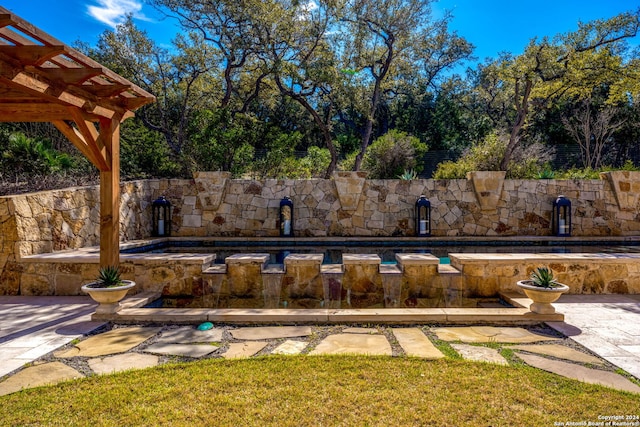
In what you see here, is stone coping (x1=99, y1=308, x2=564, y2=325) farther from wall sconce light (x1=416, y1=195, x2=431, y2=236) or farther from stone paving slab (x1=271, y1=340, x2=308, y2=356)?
wall sconce light (x1=416, y1=195, x2=431, y2=236)

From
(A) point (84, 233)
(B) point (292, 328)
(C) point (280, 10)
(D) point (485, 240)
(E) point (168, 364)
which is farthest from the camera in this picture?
(C) point (280, 10)

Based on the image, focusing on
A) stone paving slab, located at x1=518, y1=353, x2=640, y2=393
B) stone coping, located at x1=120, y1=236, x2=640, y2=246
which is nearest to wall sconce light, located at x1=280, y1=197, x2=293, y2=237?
stone coping, located at x1=120, y1=236, x2=640, y2=246

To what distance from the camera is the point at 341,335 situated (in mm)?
3664

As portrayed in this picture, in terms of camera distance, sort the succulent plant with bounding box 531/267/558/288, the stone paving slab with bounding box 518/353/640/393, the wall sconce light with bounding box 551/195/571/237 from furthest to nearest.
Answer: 1. the wall sconce light with bounding box 551/195/571/237
2. the succulent plant with bounding box 531/267/558/288
3. the stone paving slab with bounding box 518/353/640/393

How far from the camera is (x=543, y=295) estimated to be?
3971 millimetres

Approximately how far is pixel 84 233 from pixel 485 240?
8.05 m

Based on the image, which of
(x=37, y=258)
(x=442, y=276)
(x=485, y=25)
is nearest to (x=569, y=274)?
(x=442, y=276)

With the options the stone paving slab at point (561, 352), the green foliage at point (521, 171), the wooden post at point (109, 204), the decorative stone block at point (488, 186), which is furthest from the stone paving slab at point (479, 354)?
the green foliage at point (521, 171)

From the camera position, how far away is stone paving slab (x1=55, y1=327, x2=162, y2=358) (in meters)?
3.26

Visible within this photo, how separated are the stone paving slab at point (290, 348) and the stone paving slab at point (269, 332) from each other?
0.18 m

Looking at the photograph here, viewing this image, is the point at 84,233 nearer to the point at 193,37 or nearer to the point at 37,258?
the point at 37,258

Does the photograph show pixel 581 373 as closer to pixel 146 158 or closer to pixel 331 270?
pixel 331 270

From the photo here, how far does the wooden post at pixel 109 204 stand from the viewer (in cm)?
498

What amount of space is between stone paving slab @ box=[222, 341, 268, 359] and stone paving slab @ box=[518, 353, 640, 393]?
2.18 meters
